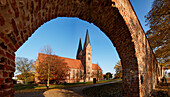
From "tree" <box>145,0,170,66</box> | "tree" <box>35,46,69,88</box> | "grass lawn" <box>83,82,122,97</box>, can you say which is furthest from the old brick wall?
"tree" <box>35,46,69,88</box>

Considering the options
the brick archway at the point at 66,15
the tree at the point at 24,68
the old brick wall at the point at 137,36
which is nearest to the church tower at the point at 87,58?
the tree at the point at 24,68

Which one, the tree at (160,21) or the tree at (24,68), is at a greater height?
the tree at (160,21)

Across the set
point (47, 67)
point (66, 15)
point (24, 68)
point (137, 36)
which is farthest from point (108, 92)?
point (24, 68)

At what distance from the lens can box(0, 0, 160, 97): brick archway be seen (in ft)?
4.33

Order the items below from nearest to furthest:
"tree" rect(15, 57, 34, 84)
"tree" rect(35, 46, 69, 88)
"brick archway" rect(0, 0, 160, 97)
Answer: "brick archway" rect(0, 0, 160, 97) < "tree" rect(35, 46, 69, 88) < "tree" rect(15, 57, 34, 84)

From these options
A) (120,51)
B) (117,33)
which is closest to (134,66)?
(120,51)

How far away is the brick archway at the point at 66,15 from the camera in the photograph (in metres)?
1.32

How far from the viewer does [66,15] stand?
3.22 meters

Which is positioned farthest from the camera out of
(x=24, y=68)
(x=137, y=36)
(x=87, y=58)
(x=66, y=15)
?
(x=87, y=58)

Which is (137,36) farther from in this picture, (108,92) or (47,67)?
(47,67)

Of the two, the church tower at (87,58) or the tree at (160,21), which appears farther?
the church tower at (87,58)

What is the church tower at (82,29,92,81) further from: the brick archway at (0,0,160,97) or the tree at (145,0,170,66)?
the brick archway at (0,0,160,97)

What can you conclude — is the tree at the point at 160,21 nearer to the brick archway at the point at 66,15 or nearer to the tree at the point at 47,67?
the brick archway at the point at 66,15

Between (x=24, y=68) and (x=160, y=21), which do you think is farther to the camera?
(x=24, y=68)
